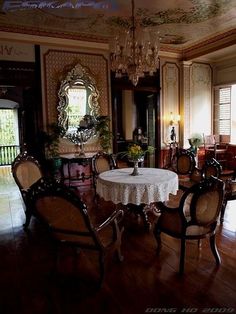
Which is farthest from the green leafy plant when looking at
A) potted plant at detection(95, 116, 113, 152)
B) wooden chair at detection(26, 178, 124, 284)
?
wooden chair at detection(26, 178, 124, 284)

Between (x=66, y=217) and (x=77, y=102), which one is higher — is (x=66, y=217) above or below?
below

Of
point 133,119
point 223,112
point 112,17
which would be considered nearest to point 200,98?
point 223,112

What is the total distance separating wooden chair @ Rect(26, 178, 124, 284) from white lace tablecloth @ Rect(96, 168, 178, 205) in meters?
0.58

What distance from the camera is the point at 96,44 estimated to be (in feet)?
19.4

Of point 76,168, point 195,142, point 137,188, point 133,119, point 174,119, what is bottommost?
point 76,168

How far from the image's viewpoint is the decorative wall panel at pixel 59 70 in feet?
18.3

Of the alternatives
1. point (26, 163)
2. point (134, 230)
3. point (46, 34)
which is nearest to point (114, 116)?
point (46, 34)

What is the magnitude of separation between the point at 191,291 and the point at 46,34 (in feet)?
17.0

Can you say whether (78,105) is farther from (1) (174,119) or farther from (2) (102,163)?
(1) (174,119)

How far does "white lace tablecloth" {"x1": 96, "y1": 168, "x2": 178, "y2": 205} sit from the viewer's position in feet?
9.72

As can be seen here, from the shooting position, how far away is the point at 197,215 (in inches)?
93.3

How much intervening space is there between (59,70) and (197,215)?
446 cm

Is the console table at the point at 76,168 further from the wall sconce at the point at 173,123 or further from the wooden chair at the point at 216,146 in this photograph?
the wooden chair at the point at 216,146

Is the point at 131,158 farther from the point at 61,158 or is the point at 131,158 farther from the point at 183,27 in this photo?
the point at 183,27
